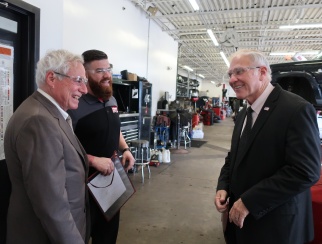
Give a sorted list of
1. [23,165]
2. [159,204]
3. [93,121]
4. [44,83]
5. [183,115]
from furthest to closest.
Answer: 1. [183,115]
2. [159,204]
3. [93,121]
4. [44,83]
5. [23,165]

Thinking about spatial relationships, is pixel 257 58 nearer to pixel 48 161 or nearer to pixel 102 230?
pixel 48 161

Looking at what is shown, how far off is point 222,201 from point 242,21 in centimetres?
700

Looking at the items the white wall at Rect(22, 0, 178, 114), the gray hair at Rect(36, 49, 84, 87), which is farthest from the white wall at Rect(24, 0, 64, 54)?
the gray hair at Rect(36, 49, 84, 87)

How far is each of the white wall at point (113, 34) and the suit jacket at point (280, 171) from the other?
1.87 m

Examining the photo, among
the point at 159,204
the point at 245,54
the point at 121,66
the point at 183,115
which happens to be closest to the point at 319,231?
the point at 245,54

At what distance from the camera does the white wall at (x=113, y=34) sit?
220cm

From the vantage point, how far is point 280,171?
118 centimetres

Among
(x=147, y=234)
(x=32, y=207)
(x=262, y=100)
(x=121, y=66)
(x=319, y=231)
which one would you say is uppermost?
(x=121, y=66)

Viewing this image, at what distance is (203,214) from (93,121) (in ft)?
7.43

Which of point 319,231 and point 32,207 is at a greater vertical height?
point 32,207

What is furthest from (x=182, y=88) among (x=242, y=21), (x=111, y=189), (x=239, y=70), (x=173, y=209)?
(x=239, y=70)

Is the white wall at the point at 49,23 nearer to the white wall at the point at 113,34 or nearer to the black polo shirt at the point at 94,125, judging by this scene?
the white wall at the point at 113,34

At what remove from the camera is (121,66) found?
5.38 meters

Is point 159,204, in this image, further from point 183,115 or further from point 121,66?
point 183,115
